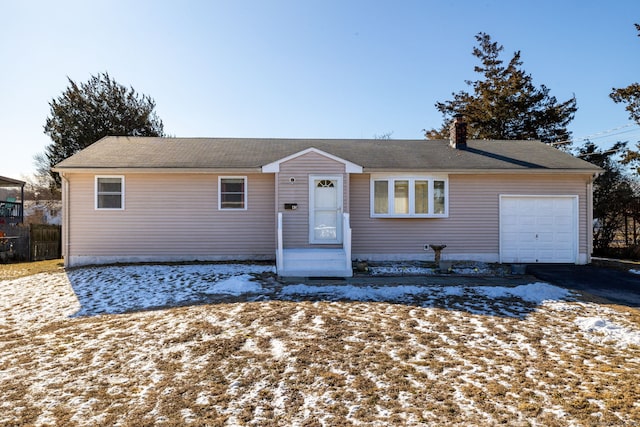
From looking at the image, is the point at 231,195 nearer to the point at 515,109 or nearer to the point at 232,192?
the point at 232,192

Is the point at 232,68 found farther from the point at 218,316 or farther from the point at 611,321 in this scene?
the point at 611,321

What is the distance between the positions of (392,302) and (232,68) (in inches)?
410

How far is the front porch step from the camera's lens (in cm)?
966

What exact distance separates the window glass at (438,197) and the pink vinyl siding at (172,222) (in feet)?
16.1

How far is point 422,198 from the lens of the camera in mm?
11898

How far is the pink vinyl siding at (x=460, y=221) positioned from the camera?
38.9ft

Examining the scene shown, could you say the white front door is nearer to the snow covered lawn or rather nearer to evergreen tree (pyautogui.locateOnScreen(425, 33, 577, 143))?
the snow covered lawn

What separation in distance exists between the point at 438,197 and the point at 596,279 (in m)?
4.48

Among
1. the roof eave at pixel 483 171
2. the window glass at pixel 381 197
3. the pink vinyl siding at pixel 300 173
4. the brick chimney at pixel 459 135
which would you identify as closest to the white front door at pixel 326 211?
the pink vinyl siding at pixel 300 173

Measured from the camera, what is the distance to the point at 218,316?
6.29 metres

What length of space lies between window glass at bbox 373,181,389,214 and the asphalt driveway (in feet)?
14.0

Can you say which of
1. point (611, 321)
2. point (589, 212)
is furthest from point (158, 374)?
point (589, 212)

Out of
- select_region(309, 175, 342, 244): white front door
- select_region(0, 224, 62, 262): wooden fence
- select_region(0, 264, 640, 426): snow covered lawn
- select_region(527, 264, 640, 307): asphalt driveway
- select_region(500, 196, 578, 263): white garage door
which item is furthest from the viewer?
select_region(0, 224, 62, 262): wooden fence

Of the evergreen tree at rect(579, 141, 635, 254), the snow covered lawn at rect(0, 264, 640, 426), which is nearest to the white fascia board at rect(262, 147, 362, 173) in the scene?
the snow covered lawn at rect(0, 264, 640, 426)
